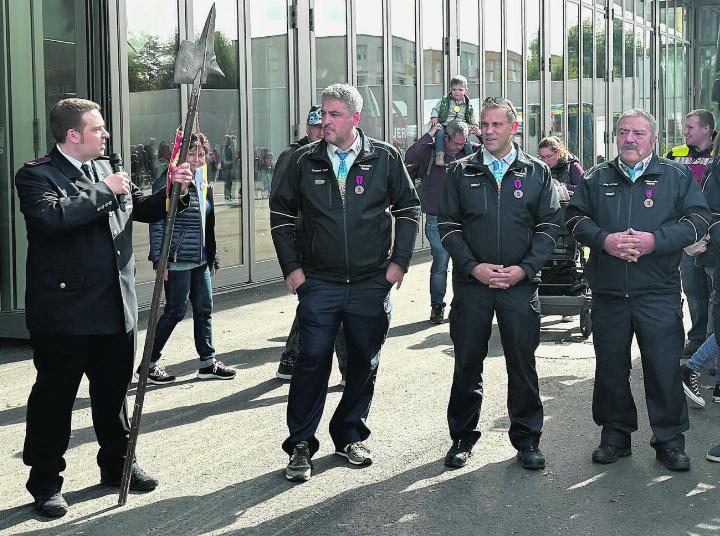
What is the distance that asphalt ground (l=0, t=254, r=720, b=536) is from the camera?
541 cm

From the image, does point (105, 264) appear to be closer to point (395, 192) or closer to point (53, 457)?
point (53, 457)

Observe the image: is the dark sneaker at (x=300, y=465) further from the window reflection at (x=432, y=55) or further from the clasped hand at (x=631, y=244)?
the window reflection at (x=432, y=55)

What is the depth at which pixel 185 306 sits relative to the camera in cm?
866

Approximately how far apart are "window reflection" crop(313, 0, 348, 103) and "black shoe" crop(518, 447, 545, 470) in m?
9.78

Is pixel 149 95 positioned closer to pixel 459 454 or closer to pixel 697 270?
pixel 697 270

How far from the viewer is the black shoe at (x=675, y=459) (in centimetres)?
628

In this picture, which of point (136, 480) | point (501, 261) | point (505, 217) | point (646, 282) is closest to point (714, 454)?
point (646, 282)

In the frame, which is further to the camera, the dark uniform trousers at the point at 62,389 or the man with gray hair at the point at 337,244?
the man with gray hair at the point at 337,244

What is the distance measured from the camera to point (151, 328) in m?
5.75

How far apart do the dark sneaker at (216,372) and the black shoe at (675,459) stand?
11.6 ft

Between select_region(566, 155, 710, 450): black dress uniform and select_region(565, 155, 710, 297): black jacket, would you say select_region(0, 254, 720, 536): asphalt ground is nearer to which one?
select_region(566, 155, 710, 450): black dress uniform

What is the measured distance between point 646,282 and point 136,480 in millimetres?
A: 2884

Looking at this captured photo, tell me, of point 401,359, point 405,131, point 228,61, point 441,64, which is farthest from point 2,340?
point 441,64

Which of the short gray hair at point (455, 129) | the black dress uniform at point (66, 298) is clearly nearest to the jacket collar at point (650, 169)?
the black dress uniform at point (66, 298)
